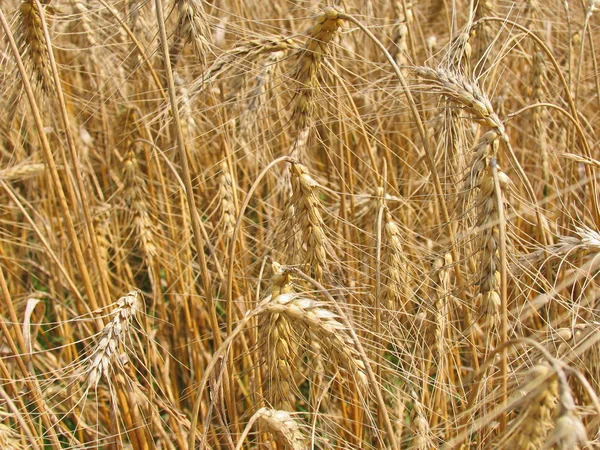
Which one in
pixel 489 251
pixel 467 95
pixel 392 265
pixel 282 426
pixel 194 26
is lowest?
pixel 282 426

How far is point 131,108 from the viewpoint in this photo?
2.19 metres

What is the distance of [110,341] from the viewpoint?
1.27 meters

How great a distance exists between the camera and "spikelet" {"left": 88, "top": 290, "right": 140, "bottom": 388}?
123 cm

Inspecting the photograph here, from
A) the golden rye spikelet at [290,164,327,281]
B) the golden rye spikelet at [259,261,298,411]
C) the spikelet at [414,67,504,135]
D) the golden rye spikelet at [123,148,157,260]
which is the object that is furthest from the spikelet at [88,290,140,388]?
the spikelet at [414,67,504,135]

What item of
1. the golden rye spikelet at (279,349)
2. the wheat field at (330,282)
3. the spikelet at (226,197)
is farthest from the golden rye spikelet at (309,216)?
the spikelet at (226,197)

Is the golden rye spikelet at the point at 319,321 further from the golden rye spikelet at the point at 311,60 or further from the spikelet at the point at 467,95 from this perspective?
the golden rye spikelet at the point at 311,60

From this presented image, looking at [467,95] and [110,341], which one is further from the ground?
[467,95]

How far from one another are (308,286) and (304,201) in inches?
8.4

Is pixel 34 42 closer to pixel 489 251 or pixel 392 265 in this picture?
pixel 392 265

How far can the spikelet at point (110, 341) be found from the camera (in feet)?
4.04

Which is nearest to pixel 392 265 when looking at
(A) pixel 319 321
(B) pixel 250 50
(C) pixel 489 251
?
(C) pixel 489 251

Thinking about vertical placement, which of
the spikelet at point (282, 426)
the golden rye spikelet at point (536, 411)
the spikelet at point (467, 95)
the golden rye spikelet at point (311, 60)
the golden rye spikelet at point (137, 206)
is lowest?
the spikelet at point (282, 426)

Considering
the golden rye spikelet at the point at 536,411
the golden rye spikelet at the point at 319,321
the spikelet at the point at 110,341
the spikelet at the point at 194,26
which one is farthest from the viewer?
the spikelet at the point at 194,26

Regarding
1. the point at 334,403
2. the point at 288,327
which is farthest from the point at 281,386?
the point at 334,403
